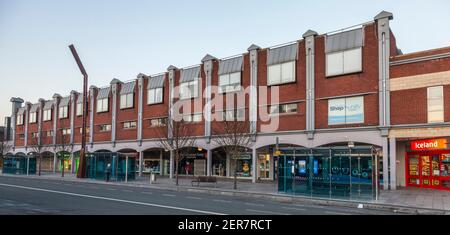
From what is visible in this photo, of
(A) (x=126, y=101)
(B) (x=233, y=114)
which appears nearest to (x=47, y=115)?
(A) (x=126, y=101)

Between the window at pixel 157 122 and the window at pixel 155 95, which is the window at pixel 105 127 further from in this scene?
the window at pixel 157 122

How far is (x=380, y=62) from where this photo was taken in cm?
2709

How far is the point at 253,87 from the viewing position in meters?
33.8

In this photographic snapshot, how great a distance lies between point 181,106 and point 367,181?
22898 millimetres

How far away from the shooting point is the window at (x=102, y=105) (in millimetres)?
49125

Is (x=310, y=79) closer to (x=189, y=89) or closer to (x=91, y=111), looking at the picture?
(x=189, y=89)

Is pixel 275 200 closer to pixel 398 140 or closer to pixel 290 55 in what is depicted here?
pixel 398 140

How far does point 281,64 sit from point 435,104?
1195cm

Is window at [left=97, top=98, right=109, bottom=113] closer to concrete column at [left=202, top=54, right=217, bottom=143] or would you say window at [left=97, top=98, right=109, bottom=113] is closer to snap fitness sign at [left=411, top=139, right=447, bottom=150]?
concrete column at [left=202, top=54, right=217, bottom=143]

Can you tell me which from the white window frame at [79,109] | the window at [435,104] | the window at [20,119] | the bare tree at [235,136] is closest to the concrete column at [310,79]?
the bare tree at [235,136]

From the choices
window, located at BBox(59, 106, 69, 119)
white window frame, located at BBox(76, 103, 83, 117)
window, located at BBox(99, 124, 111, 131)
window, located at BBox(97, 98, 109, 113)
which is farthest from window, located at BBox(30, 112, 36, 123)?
window, located at BBox(99, 124, 111, 131)

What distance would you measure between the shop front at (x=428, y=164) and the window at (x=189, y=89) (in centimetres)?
1972
